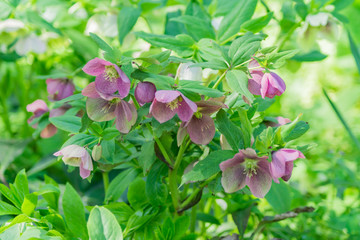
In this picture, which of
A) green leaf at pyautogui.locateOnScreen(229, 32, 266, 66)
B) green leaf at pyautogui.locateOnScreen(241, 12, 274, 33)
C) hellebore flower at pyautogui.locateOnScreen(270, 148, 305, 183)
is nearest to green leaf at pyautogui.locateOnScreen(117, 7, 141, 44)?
green leaf at pyautogui.locateOnScreen(241, 12, 274, 33)

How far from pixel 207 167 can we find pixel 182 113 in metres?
0.08

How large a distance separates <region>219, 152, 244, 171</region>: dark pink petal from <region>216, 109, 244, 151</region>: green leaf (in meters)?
0.03

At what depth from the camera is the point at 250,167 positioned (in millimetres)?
527

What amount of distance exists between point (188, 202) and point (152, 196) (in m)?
0.06

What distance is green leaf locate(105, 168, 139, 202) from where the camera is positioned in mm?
688

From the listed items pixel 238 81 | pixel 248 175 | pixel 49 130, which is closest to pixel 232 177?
pixel 248 175

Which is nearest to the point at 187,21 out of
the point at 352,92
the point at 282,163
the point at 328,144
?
the point at 282,163

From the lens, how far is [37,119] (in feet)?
2.37

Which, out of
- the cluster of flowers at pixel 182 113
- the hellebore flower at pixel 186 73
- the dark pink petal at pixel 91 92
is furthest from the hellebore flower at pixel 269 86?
the dark pink petal at pixel 91 92

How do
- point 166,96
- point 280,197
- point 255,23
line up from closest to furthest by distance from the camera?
1. point 166,96
2. point 255,23
3. point 280,197

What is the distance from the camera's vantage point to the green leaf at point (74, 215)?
57 cm

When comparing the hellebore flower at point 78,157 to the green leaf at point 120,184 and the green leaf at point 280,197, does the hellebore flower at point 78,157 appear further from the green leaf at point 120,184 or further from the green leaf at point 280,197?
the green leaf at point 280,197

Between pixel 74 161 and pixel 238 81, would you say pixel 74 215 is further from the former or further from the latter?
pixel 238 81

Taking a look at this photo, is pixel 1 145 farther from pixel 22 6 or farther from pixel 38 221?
pixel 38 221
